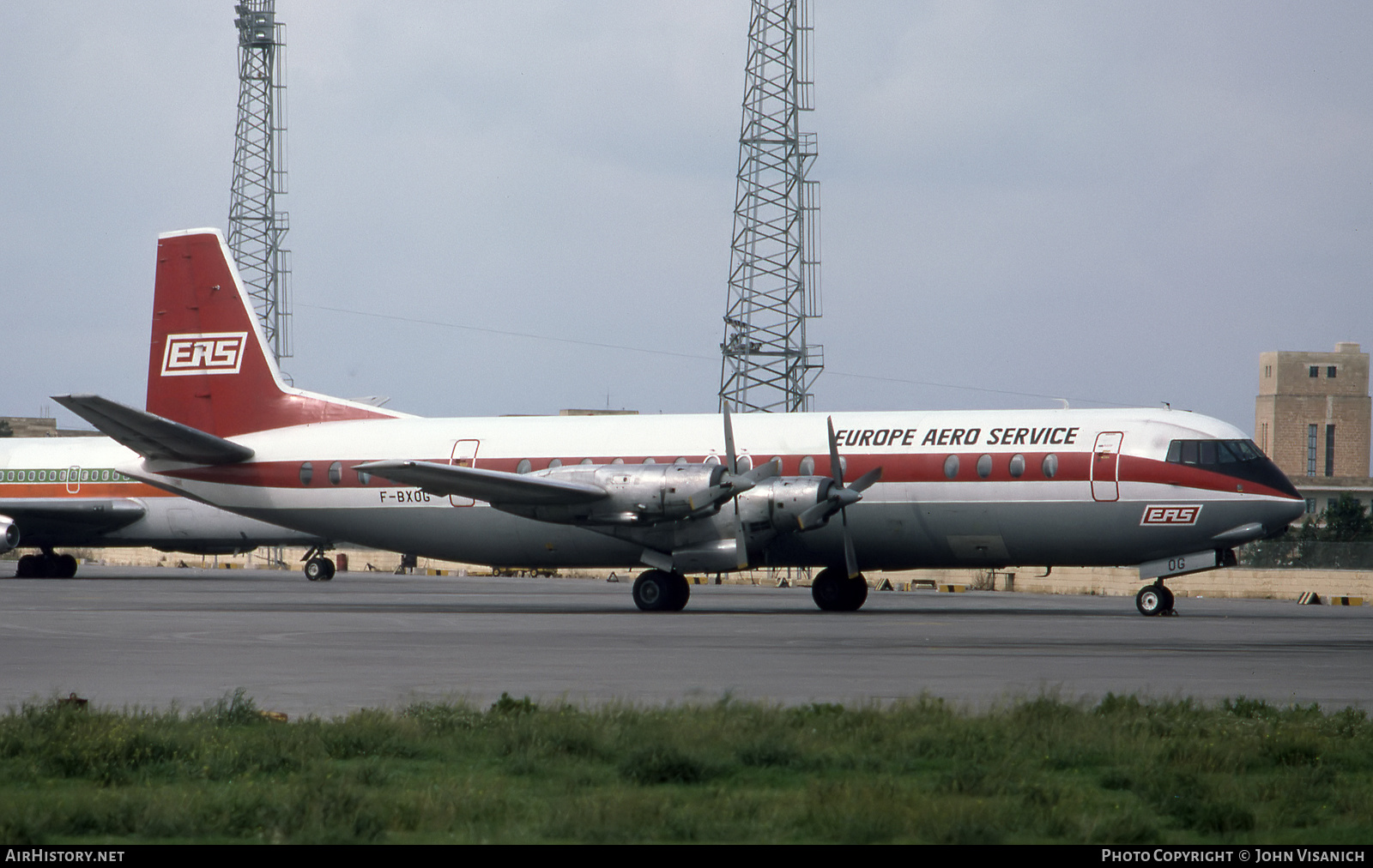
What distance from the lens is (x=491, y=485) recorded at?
28.7m

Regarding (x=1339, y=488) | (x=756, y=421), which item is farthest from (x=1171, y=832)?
(x=1339, y=488)

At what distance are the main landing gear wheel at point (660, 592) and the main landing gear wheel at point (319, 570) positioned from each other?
2324 cm

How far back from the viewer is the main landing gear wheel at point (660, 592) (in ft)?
97.1

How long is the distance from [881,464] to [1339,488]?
118441 millimetres

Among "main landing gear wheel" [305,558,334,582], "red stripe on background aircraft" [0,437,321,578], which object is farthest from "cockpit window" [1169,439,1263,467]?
"main landing gear wheel" [305,558,334,582]

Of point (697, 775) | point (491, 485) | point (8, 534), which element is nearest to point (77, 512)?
point (8, 534)

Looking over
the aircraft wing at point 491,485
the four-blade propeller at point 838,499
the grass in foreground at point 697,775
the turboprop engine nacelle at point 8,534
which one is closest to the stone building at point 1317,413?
the turboprop engine nacelle at point 8,534

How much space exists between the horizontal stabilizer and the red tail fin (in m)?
1.23

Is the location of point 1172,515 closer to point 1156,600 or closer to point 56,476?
point 1156,600

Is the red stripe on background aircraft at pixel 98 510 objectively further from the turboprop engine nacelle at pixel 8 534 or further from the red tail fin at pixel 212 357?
the red tail fin at pixel 212 357

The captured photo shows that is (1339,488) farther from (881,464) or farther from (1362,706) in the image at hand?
(1362,706)

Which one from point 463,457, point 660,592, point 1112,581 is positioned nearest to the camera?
point 660,592

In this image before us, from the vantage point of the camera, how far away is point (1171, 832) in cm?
803

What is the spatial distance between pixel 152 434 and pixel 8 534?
17563 millimetres
